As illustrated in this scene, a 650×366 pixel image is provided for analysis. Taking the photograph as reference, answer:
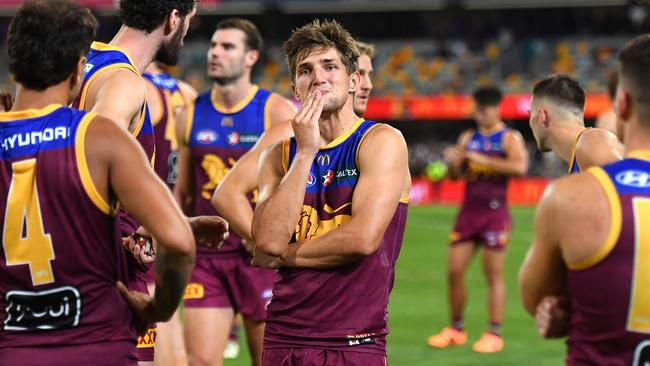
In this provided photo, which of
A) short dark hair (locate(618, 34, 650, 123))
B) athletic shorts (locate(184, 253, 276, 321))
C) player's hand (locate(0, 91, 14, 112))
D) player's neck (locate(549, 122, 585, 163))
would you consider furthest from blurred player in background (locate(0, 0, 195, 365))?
athletic shorts (locate(184, 253, 276, 321))

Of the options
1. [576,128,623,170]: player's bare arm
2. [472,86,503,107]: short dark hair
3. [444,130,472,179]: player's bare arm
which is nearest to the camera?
[576,128,623,170]: player's bare arm

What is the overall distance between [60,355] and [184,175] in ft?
15.4

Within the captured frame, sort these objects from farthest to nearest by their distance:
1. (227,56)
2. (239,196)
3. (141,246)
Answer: (227,56)
(239,196)
(141,246)

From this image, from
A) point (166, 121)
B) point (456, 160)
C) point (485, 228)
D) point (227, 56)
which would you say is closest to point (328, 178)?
point (227, 56)

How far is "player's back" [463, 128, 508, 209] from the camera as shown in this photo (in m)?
12.0

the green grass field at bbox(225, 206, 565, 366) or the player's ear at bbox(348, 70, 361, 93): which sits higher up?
the player's ear at bbox(348, 70, 361, 93)

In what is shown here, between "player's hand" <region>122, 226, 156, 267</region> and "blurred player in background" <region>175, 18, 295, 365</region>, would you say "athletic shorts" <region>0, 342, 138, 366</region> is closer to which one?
"player's hand" <region>122, 226, 156, 267</region>

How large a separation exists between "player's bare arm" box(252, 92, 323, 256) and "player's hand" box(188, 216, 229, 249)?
54 cm

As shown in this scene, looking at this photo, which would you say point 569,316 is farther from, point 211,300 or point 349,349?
point 211,300

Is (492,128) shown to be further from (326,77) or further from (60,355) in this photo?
(60,355)

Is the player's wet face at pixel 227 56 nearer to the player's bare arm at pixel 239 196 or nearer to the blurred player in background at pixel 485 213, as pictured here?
the player's bare arm at pixel 239 196

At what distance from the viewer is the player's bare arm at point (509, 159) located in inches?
468

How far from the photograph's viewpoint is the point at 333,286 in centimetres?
476

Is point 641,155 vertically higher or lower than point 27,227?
higher
